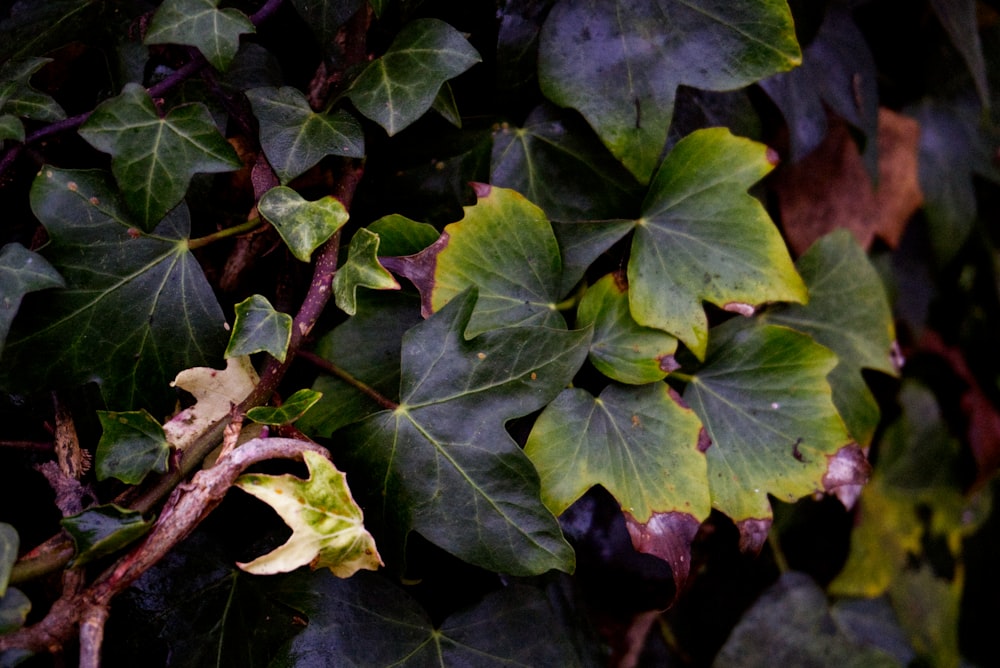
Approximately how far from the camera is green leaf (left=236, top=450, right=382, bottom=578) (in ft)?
1.54

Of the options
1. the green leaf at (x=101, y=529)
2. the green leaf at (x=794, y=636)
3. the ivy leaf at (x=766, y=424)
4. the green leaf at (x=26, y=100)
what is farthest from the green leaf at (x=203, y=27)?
the green leaf at (x=794, y=636)

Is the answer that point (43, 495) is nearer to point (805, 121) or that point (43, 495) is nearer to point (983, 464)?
point (805, 121)

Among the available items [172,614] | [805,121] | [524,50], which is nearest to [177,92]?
[524,50]

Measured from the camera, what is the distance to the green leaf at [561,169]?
2.24ft

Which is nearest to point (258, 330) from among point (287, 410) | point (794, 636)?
point (287, 410)

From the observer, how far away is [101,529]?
0.47 meters

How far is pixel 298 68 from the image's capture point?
690 mm

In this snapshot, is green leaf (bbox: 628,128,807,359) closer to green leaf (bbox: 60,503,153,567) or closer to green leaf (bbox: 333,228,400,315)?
green leaf (bbox: 333,228,400,315)

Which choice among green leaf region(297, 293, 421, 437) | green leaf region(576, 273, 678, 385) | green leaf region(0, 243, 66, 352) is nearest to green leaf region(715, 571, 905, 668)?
green leaf region(576, 273, 678, 385)

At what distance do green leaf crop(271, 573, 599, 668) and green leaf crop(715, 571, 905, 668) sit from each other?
43cm

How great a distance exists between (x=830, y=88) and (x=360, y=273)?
0.66 m

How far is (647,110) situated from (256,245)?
368mm

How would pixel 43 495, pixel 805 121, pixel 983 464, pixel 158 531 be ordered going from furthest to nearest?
pixel 983 464, pixel 805 121, pixel 43 495, pixel 158 531

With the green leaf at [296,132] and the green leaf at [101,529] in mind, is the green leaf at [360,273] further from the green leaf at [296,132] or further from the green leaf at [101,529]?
the green leaf at [101,529]
